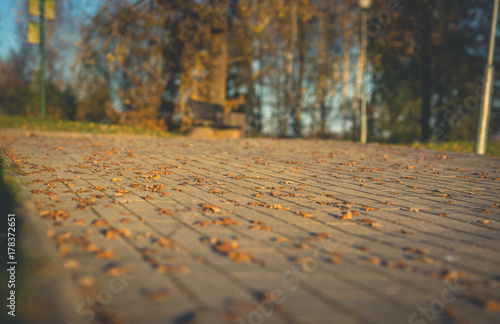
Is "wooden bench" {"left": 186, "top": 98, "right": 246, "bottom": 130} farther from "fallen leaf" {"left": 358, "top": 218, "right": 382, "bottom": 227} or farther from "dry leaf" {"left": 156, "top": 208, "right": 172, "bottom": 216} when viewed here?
"fallen leaf" {"left": 358, "top": 218, "right": 382, "bottom": 227}

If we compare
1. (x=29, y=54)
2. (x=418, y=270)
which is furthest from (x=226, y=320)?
(x=29, y=54)

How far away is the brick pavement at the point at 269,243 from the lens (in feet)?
6.73

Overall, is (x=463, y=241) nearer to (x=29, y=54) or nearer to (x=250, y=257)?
(x=250, y=257)

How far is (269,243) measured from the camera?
9.99ft

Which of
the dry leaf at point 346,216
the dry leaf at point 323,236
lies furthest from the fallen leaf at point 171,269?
the dry leaf at point 346,216

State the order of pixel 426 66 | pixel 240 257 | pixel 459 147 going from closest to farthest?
pixel 240 257
pixel 459 147
pixel 426 66

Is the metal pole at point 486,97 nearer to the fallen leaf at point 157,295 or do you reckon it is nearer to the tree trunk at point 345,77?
the fallen leaf at point 157,295

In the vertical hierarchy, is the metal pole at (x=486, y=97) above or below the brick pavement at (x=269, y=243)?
above

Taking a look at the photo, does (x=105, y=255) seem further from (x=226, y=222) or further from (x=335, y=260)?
(x=335, y=260)

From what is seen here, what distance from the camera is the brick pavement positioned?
2.05m

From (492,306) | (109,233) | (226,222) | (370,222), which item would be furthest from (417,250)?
(109,233)

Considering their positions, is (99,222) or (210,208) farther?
(210,208)

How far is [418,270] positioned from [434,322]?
2.30 ft

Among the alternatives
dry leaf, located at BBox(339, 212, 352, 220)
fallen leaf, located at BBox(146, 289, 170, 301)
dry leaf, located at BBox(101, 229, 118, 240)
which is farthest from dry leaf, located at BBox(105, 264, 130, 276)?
dry leaf, located at BBox(339, 212, 352, 220)
